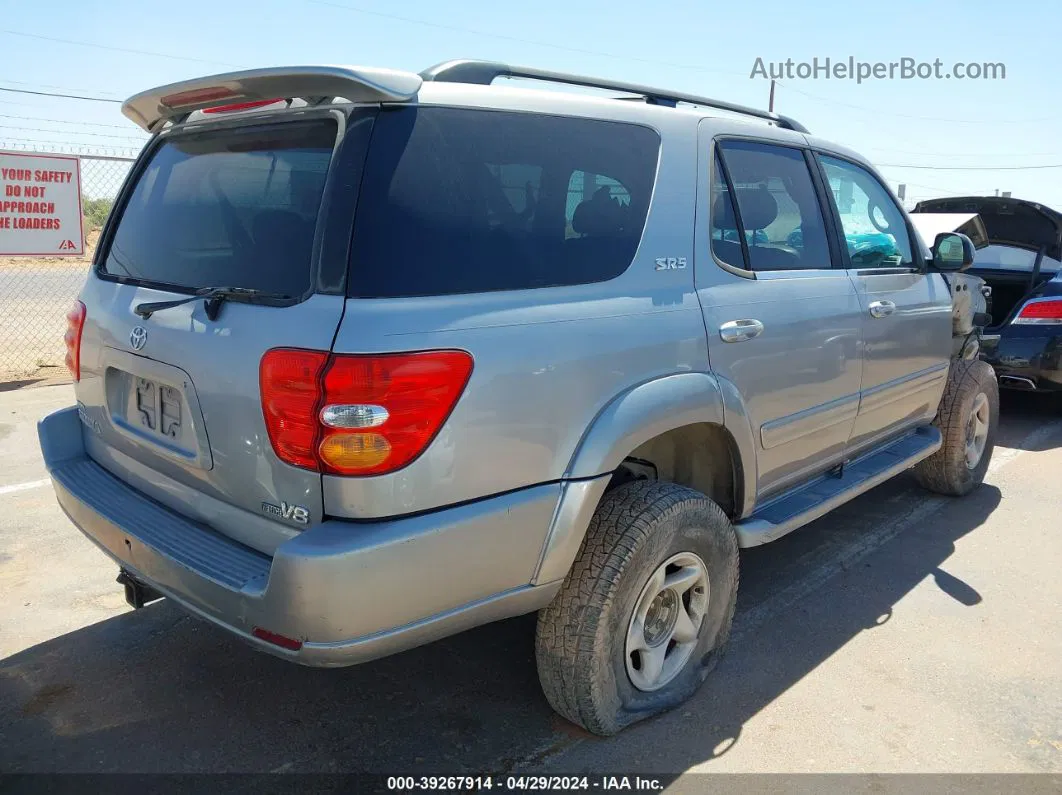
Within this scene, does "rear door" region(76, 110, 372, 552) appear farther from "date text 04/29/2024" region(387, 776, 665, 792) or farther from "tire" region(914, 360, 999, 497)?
"tire" region(914, 360, 999, 497)

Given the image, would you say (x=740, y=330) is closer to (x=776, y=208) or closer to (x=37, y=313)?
(x=776, y=208)

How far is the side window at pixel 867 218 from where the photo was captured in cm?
392

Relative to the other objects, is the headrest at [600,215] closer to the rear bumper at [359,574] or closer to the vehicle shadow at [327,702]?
the rear bumper at [359,574]

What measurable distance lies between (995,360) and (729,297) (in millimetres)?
4754

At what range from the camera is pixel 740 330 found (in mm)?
2965

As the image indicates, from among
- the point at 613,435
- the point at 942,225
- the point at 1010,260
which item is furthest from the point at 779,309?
the point at 1010,260

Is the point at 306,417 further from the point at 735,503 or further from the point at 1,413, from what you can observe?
the point at 1,413

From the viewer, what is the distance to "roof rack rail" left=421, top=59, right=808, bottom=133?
99.2 inches

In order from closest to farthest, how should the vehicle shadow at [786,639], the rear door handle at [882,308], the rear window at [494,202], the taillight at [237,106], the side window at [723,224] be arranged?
the rear window at [494,202] < the taillight at [237,106] < the vehicle shadow at [786,639] < the side window at [723,224] < the rear door handle at [882,308]

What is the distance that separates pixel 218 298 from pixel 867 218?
10.6ft

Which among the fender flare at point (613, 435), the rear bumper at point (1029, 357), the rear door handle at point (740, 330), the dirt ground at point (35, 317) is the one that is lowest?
the dirt ground at point (35, 317)

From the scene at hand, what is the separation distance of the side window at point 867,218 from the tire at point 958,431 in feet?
3.42

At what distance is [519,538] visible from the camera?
232 centimetres

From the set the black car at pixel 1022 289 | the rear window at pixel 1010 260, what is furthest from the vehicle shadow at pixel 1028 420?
the rear window at pixel 1010 260
